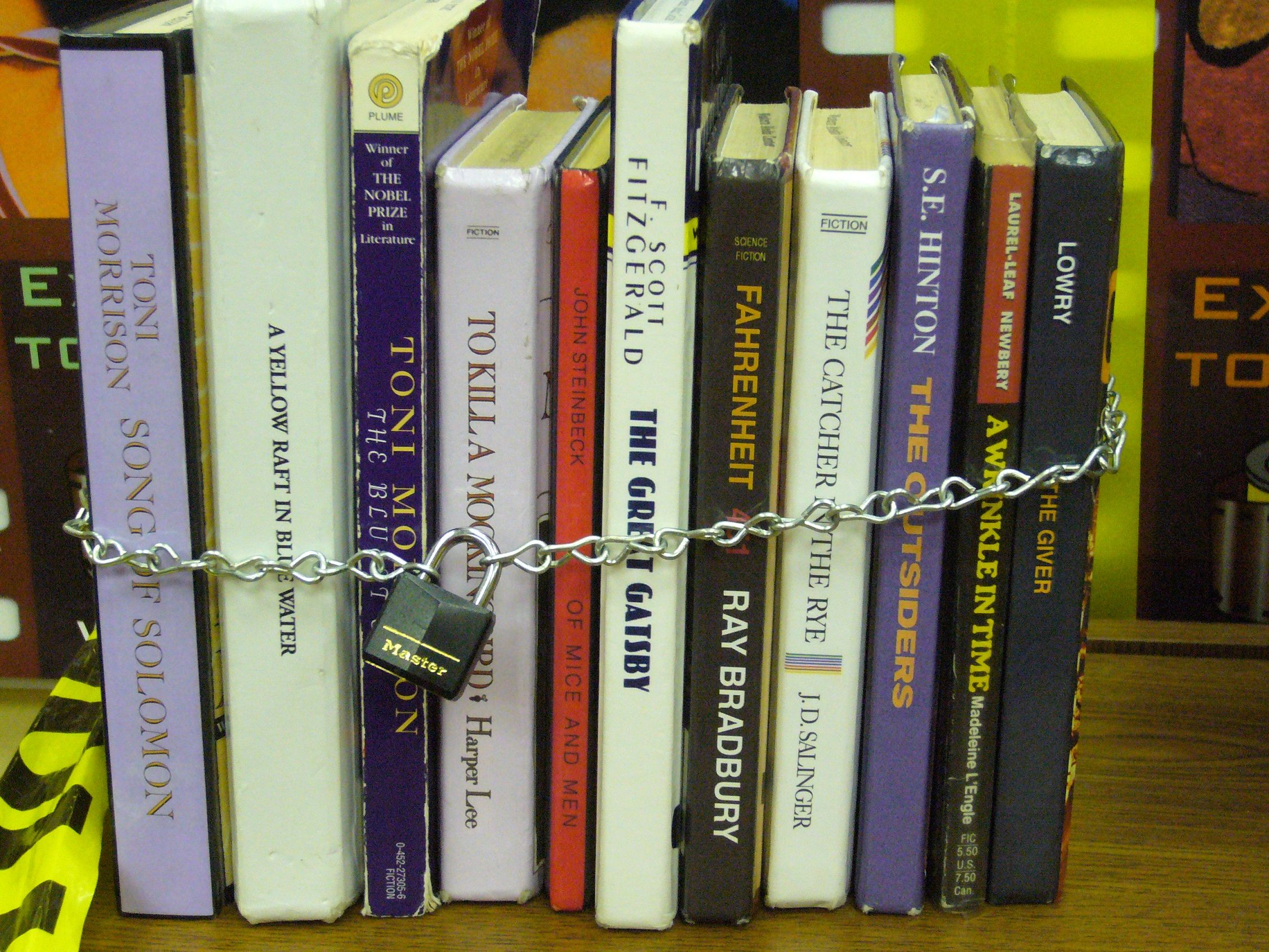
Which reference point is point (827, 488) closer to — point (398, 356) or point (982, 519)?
point (982, 519)

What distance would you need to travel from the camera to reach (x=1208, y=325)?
0.88 m

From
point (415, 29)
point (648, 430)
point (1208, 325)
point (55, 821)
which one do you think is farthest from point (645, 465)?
point (1208, 325)

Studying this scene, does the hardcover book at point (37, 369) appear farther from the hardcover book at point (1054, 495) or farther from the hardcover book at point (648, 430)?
the hardcover book at point (1054, 495)

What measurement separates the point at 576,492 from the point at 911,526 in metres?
0.16

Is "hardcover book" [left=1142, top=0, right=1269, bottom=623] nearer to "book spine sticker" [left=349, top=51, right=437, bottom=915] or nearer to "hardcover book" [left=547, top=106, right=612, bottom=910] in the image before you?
"hardcover book" [left=547, top=106, right=612, bottom=910]

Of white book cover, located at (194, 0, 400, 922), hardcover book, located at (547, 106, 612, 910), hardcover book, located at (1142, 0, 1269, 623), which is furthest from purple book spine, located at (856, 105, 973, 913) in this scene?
hardcover book, located at (1142, 0, 1269, 623)

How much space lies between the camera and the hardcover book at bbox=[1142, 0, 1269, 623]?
85 centimetres

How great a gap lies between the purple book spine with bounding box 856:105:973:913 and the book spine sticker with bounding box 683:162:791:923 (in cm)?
5

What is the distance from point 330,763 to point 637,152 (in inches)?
13.1

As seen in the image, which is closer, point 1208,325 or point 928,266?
point 928,266

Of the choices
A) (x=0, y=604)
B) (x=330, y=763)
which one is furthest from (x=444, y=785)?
(x=0, y=604)

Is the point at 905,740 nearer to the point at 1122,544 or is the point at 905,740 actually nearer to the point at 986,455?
the point at 986,455

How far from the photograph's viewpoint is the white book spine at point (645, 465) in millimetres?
529

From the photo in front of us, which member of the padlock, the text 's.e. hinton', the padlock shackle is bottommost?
the padlock
